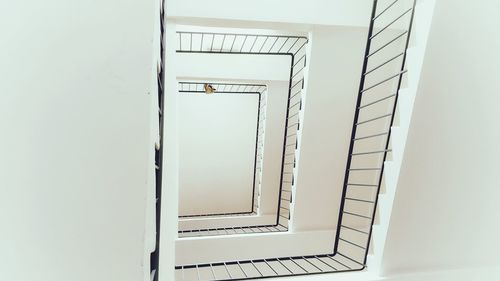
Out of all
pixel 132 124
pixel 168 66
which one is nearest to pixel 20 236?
pixel 132 124

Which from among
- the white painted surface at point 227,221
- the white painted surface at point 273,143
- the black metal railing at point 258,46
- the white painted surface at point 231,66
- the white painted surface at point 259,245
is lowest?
the white painted surface at point 227,221

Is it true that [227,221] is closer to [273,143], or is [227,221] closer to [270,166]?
[270,166]

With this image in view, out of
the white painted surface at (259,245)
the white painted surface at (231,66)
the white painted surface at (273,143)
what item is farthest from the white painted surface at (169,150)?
the white painted surface at (273,143)

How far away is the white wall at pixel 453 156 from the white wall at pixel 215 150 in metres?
3.78

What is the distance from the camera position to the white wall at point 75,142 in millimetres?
730

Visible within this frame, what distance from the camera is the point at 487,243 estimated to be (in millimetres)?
1626

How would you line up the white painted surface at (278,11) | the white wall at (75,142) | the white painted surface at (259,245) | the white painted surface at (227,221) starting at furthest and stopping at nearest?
the white painted surface at (227,221)
the white painted surface at (259,245)
the white painted surface at (278,11)
the white wall at (75,142)

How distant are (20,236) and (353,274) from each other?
1730 mm

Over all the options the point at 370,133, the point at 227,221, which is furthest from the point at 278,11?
the point at 227,221

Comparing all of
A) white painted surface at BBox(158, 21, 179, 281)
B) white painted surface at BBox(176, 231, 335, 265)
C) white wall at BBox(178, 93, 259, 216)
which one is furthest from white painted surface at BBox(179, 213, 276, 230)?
white painted surface at BBox(158, 21, 179, 281)

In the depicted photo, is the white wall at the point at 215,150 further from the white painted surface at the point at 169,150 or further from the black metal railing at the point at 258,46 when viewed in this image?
the white painted surface at the point at 169,150

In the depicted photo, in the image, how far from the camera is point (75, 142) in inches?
29.9

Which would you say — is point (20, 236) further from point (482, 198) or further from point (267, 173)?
point (267, 173)

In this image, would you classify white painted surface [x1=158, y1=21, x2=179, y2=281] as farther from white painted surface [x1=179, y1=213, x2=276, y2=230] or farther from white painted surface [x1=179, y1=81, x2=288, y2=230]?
white painted surface [x1=179, y1=213, x2=276, y2=230]
